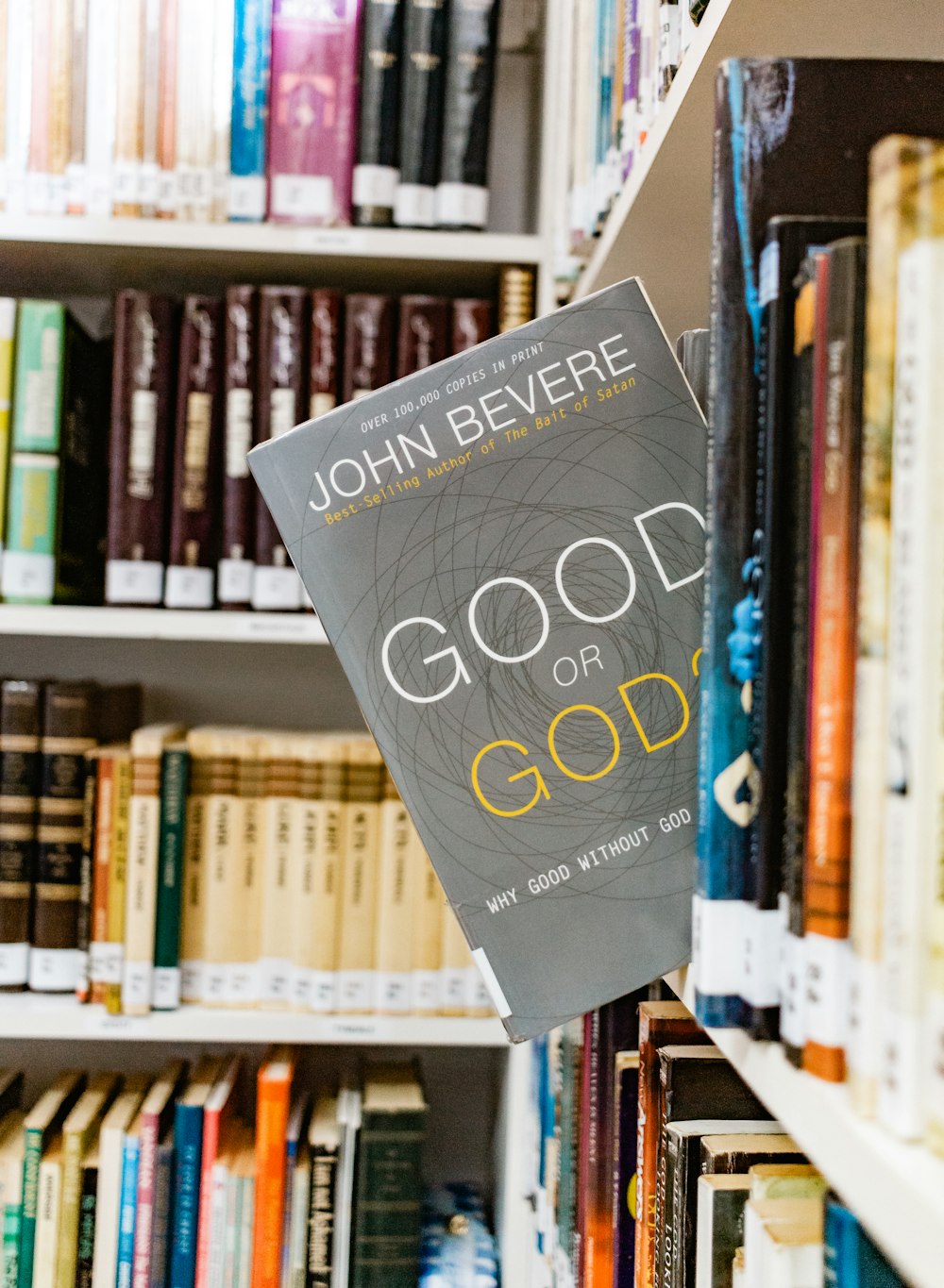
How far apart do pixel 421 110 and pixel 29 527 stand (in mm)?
656

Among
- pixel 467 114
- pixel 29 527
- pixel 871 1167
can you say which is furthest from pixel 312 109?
pixel 871 1167

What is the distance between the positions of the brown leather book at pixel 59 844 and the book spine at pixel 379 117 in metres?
0.66

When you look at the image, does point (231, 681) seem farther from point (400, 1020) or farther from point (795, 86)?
point (795, 86)

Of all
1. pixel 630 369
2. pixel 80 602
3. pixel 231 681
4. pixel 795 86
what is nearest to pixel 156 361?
pixel 80 602

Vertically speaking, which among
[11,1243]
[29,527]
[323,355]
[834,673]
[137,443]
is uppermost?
[323,355]

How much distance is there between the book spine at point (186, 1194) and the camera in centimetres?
113

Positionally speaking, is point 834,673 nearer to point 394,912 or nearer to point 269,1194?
point 394,912

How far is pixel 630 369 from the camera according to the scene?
1.83 feet

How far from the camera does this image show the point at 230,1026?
114 centimetres

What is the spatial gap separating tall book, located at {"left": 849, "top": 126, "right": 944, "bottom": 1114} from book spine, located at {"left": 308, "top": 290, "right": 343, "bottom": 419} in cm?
92

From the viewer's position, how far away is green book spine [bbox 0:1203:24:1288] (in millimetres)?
1120

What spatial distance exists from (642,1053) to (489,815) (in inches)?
9.1

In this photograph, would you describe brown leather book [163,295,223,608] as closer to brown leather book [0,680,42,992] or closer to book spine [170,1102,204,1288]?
brown leather book [0,680,42,992]

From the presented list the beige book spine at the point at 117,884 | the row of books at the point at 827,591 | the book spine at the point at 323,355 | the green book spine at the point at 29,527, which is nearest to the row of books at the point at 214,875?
the beige book spine at the point at 117,884
